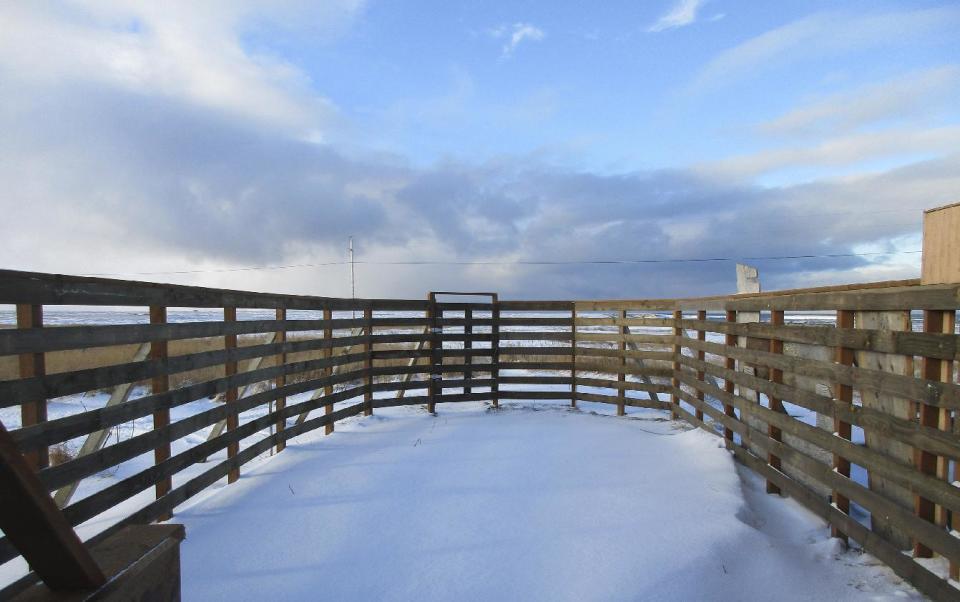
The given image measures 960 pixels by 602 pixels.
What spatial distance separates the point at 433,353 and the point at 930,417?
19.0 feet

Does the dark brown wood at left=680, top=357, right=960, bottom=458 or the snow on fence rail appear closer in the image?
the dark brown wood at left=680, top=357, right=960, bottom=458

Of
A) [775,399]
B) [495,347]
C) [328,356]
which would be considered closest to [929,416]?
[775,399]

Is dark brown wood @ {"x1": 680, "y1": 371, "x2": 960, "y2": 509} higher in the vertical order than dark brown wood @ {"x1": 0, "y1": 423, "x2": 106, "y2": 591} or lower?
lower

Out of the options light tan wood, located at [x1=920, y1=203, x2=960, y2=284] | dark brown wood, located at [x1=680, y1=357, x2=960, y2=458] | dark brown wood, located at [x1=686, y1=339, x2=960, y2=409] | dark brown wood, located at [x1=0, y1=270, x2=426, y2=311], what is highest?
light tan wood, located at [x1=920, y1=203, x2=960, y2=284]

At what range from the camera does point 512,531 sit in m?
3.49

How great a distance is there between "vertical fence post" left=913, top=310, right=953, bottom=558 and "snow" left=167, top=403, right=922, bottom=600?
1.43ft

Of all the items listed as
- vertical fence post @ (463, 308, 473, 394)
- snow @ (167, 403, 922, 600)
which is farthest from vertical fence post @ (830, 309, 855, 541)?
vertical fence post @ (463, 308, 473, 394)

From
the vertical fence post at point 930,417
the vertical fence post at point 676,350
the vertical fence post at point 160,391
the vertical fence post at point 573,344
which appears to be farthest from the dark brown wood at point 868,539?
the vertical fence post at point 160,391

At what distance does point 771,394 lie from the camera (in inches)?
171

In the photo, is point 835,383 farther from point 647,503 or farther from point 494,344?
point 494,344

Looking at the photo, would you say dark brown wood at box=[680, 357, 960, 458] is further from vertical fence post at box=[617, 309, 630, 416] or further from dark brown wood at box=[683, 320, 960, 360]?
vertical fence post at box=[617, 309, 630, 416]

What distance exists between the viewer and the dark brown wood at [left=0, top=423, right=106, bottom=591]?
79 centimetres

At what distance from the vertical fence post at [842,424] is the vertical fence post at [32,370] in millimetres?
4609

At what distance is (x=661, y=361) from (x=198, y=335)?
5981mm
